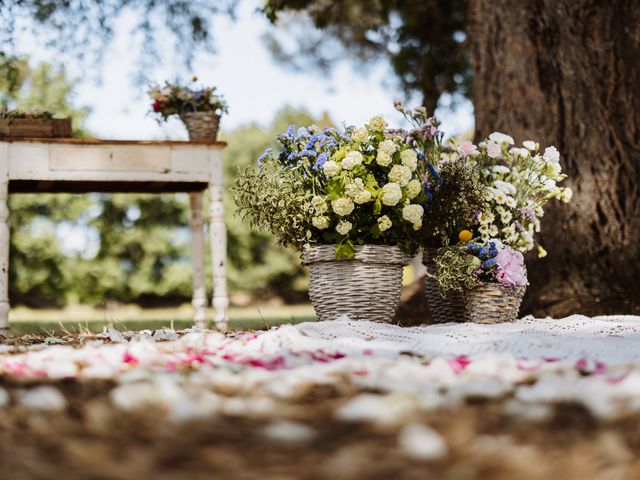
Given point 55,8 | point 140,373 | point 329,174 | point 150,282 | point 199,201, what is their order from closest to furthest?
point 140,373 < point 329,174 < point 199,201 < point 55,8 < point 150,282

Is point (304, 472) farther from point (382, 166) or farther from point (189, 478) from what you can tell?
point (382, 166)

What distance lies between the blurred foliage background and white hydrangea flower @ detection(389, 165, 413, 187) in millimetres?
9621

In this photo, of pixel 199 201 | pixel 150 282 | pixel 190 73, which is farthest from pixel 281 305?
pixel 199 201

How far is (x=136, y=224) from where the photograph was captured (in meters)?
13.5

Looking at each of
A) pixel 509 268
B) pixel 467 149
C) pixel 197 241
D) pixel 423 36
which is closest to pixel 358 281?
pixel 509 268

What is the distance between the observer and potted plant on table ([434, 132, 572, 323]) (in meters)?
3.57

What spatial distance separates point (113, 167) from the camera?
400cm

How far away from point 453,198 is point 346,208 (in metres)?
0.58

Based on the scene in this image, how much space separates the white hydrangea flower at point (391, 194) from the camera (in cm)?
334

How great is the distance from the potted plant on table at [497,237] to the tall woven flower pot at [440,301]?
0.04 metres

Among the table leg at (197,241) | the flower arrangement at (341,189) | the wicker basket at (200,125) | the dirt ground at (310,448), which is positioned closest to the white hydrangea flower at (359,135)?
the flower arrangement at (341,189)

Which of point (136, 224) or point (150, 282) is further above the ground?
point (136, 224)

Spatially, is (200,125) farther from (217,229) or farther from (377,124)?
(377,124)

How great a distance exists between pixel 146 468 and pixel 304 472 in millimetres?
209
